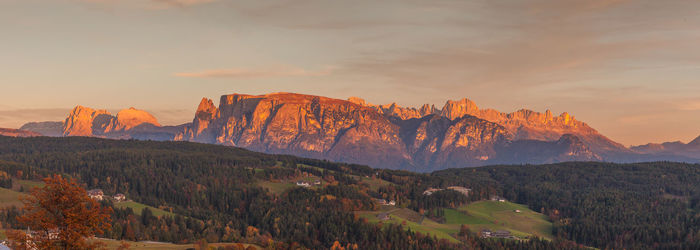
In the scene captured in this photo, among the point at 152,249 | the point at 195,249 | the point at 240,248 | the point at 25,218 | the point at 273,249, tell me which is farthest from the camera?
the point at 273,249

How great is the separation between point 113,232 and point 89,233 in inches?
5404

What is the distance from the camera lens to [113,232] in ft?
648

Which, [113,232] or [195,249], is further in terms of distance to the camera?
[113,232]

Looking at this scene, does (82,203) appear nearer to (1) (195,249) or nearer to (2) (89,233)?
(2) (89,233)

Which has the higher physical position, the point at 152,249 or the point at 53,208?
the point at 53,208

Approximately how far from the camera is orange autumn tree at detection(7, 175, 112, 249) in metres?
67.9

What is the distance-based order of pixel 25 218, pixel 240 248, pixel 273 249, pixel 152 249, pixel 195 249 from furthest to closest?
1. pixel 273 249
2. pixel 240 248
3. pixel 195 249
4. pixel 152 249
5. pixel 25 218

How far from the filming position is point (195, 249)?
14938 centimetres

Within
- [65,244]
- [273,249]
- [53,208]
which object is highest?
[53,208]

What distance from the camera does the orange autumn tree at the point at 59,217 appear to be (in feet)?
223

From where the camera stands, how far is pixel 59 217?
69.3m

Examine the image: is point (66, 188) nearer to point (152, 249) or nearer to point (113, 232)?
point (152, 249)

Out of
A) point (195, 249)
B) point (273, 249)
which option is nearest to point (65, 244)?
point (195, 249)

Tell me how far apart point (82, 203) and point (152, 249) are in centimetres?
7178
